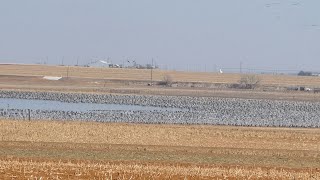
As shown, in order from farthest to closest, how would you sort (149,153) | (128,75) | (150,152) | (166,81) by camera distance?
(128,75) → (166,81) → (150,152) → (149,153)

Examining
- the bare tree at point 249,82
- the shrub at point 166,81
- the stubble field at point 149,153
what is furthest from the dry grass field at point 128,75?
the stubble field at point 149,153

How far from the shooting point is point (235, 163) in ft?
108

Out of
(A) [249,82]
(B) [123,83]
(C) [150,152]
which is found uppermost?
(C) [150,152]

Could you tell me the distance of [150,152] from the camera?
120 feet

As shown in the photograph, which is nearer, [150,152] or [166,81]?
[150,152]

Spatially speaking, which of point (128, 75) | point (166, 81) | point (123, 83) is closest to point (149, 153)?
point (123, 83)

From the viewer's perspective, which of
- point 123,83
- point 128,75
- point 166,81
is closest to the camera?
point 123,83

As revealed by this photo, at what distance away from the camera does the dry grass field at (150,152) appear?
24.9 m

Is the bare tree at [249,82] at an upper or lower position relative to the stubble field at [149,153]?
lower

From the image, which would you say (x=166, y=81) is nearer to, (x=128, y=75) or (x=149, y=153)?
(x=128, y=75)

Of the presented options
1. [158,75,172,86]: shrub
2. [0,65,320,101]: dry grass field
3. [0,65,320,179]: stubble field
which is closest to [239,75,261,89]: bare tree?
[0,65,320,101]: dry grass field

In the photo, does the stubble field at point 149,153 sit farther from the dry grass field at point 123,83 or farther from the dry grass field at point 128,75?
the dry grass field at point 128,75

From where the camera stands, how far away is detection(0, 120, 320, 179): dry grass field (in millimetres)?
24938

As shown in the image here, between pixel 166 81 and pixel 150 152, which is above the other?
pixel 150 152
